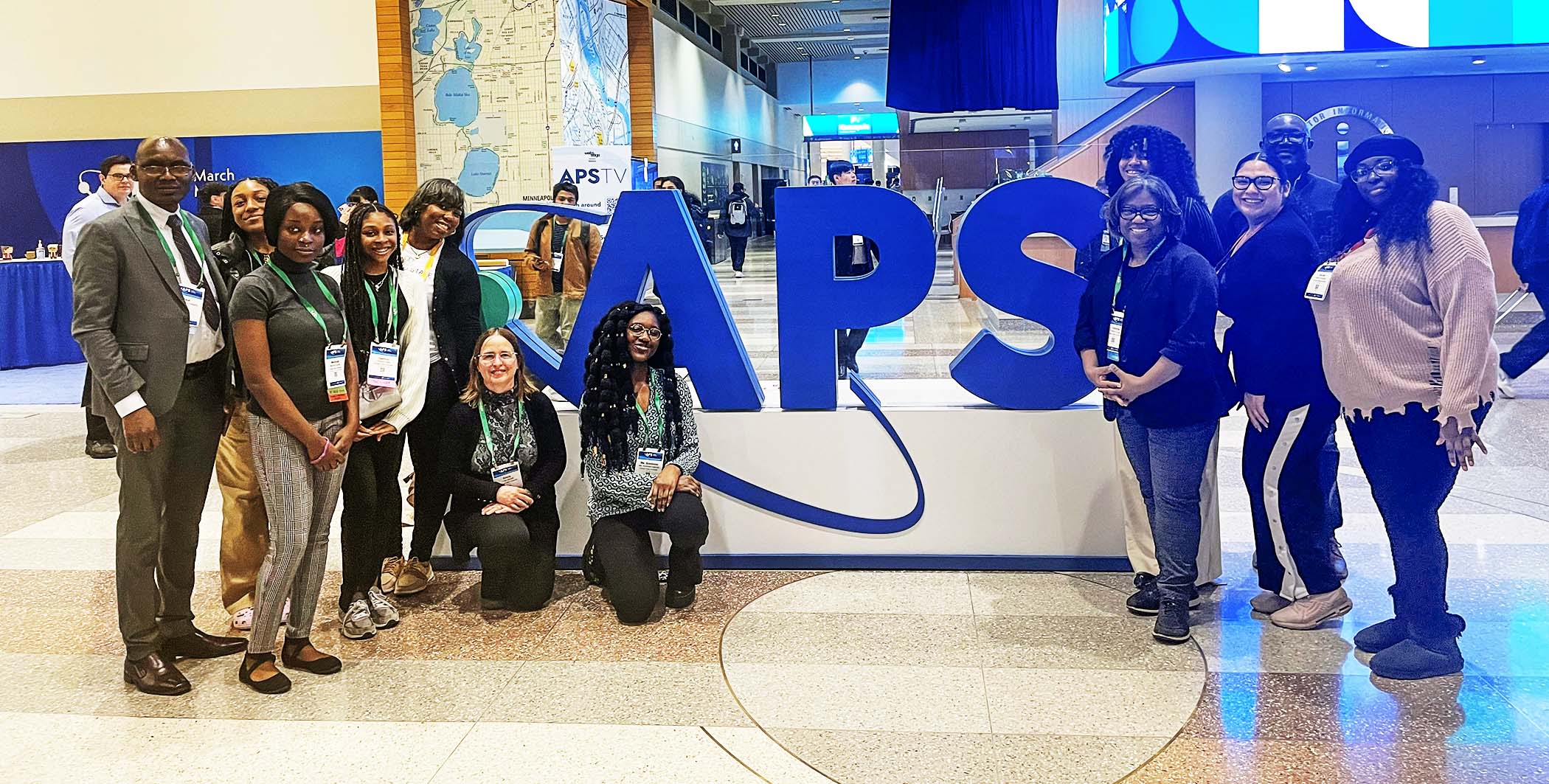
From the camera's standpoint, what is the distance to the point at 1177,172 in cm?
374

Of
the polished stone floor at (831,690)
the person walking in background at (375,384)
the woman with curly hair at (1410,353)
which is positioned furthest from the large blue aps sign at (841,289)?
the woman with curly hair at (1410,353)

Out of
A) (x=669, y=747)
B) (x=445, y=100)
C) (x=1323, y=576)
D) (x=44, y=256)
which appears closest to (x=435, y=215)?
(x=669, y=747)

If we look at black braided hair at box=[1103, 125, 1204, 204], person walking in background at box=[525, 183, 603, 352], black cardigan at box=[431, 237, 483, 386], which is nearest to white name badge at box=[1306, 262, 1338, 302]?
black braided hair at box=[1103, 125, 1204, 204]

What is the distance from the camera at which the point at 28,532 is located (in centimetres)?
519

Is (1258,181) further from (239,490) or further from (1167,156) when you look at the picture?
(239,490)

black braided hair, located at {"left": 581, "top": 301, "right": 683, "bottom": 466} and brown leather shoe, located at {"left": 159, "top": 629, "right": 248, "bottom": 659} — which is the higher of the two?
black braided hair, located at {"left": 581, "top": 301, "right": 683, "bottom": 466}

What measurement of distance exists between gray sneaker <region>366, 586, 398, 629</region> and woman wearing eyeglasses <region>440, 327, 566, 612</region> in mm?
310

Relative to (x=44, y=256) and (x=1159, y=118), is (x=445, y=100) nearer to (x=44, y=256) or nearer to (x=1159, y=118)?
(x=44, y=256)

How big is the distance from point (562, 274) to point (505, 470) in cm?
118

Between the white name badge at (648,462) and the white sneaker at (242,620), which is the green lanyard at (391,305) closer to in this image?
the white name badge at (648,462)

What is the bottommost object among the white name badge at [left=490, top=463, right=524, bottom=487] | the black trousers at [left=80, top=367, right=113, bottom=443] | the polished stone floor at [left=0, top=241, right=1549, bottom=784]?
the polished stone floor at [left=0, top=241, right=1549, bottom=784]

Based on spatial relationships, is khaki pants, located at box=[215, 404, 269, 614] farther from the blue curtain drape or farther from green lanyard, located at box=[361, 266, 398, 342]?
the blue curtain drape

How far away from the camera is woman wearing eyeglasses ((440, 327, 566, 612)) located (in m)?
3.97

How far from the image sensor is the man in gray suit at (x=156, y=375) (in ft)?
10.1
